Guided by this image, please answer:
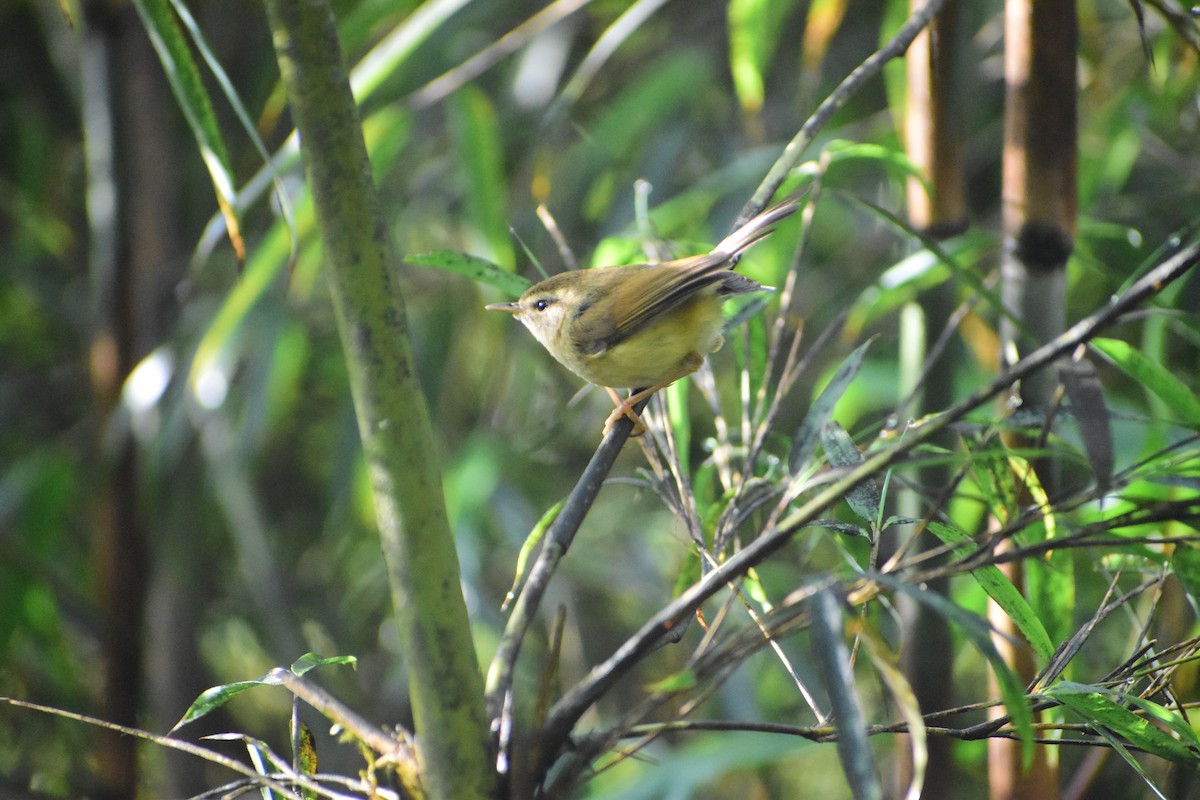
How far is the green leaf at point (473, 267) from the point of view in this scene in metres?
1.04

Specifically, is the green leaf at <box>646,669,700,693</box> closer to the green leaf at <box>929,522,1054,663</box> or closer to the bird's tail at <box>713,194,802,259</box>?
the green leaf at <box>929,522,1054,663</box>

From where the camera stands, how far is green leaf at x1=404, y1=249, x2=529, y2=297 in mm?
1042

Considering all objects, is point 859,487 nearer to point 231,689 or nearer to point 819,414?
point 819,414

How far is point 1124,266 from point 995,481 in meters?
1.24

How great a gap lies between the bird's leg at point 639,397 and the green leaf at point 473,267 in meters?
0.19

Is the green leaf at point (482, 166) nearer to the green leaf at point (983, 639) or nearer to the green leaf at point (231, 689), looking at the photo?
the green leaf at point (231, 689)

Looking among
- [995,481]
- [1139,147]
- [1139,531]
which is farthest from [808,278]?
[995,481]

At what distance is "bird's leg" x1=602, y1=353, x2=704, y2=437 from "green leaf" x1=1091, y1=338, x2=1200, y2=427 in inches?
17.5

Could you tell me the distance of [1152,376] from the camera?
3.36ft

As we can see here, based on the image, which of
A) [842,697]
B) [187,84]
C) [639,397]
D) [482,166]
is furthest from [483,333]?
[842,697]

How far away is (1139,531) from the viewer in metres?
1.27

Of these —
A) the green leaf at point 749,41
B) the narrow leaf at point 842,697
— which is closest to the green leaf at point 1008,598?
the narrow leaf at point 842,697

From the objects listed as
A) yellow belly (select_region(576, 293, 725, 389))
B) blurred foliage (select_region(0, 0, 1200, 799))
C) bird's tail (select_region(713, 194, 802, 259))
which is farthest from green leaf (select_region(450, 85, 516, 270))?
bird's tail (select_region(713, 194, 802, 259))

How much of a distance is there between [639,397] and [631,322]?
0.32m
